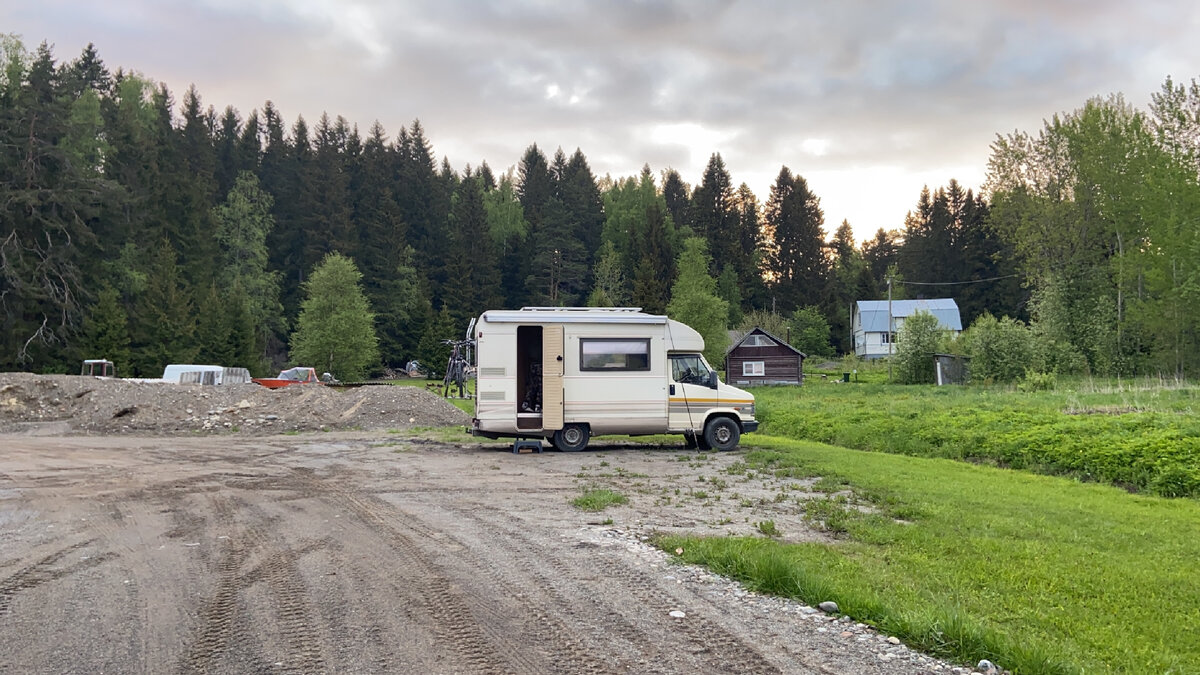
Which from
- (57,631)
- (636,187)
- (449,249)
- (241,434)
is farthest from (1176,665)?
(636,187)

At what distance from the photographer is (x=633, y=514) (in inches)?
401

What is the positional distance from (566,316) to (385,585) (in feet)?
40.3

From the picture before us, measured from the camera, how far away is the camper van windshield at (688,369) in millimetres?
18969

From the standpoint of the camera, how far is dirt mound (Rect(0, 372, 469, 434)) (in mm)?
25656

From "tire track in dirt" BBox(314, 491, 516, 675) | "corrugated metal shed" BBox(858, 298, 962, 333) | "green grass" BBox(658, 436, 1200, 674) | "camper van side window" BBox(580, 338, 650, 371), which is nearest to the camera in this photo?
"tire track in dirt" BBox(314, 491, 516, 675)

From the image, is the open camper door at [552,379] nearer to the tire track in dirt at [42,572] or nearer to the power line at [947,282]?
the tire track in dirt at [42,572]

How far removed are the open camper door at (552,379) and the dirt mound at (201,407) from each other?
10.0 meters

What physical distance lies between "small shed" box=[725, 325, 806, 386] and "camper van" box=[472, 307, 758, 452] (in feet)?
120

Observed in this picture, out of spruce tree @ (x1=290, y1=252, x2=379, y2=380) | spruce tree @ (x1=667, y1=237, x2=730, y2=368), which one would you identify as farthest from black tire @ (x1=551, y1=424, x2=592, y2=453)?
spruce tree @ (x1=290, y1=252, x2=379, y2=380)

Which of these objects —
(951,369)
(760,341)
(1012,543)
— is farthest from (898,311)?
(1012,543)

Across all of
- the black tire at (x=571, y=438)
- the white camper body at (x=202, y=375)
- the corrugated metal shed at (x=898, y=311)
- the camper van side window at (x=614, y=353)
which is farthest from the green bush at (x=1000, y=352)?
the corrugated metal shed at (x=898, y=311)

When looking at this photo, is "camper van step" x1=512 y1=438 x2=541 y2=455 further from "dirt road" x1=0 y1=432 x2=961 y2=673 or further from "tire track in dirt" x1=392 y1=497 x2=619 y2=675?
"tire track in dirt" x1=392 y1=497 x2=619 y2=675

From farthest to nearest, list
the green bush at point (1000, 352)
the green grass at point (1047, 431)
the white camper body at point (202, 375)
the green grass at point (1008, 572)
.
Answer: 1. the green bush at point (1000, 352)
2. the white camper body at point (202, 375)
3. the green grass at point (1047, 431)
4. the green grass at point (1008, 572)

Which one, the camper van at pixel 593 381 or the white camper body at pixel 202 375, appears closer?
the camper van at pixel 593 381
